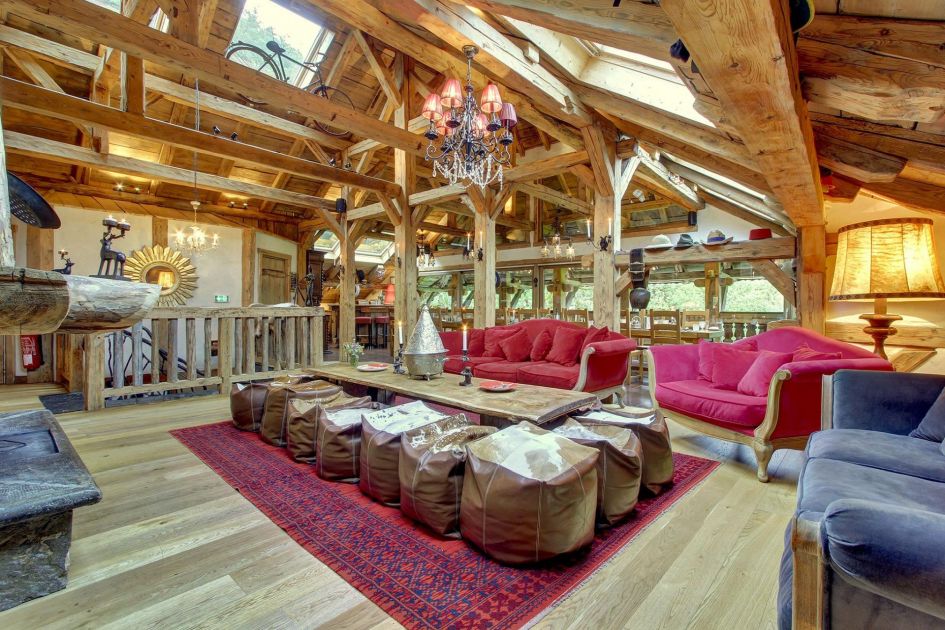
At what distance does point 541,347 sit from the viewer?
4.55m

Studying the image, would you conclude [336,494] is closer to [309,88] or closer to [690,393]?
[690,393]

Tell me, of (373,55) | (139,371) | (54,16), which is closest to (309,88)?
(373,55)

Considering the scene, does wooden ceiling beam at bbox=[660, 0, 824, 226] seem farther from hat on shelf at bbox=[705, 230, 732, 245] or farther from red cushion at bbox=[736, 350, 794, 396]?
hat on shelf at bbox=[705, 230, 732, 245]

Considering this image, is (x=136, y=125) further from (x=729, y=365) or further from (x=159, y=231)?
(x=729, y=365)

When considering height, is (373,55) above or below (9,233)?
above

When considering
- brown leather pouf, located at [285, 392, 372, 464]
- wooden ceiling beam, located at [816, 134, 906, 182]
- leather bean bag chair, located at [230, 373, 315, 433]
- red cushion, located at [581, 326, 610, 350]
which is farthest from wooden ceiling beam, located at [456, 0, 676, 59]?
leather bean bag chair, located at [230, 373, 315, 433]

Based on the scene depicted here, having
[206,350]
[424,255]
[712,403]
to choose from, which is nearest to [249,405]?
[206,350]

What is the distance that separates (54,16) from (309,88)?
4.17m

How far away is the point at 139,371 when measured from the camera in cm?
441

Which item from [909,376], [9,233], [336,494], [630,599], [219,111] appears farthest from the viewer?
[219,111]

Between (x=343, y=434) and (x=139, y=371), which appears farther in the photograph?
(x=139, y=371)

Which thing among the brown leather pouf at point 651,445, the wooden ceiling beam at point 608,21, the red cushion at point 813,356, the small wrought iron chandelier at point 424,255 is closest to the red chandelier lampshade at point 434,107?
the wooden ceiling beam at point 608,21

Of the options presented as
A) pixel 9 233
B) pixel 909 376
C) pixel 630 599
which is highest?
pixel 9 233

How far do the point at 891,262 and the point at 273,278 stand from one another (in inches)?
391
